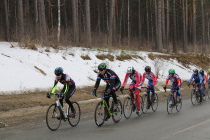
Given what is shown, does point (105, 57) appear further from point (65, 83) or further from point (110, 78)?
point (65, 83)

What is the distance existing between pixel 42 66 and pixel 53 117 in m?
9.73

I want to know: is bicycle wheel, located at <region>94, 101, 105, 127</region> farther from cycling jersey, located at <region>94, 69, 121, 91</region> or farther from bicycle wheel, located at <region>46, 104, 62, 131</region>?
bicycle wheel, located at <region>46, 104, 62, 131</region>

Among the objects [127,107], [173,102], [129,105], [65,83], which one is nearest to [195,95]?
[173,102]

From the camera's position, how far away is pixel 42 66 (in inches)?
667

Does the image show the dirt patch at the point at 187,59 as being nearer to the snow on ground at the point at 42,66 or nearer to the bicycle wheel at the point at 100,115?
the snow on ground at the point at 42,66

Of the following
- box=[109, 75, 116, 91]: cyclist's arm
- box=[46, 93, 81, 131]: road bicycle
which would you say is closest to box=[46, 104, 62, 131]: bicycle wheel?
box=[46, 93, 81, 131]: road bicycle

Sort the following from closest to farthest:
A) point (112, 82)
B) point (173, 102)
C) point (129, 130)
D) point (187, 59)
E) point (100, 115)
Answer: point (129, 130) < point (100, 115) < point (112, 82) < point (173, 102) < point (187, 59)

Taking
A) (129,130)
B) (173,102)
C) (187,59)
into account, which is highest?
(187,59)

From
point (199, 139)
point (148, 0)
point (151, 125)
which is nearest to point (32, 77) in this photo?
point (151, 125)

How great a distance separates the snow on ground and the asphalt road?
566cm

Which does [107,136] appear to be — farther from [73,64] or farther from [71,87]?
[73,64]

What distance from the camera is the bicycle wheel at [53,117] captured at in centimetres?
764

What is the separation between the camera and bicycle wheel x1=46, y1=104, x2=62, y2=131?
7.64 meters

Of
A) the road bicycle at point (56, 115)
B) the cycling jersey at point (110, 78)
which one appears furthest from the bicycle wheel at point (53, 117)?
the cycling jersey at point (110, 78)
